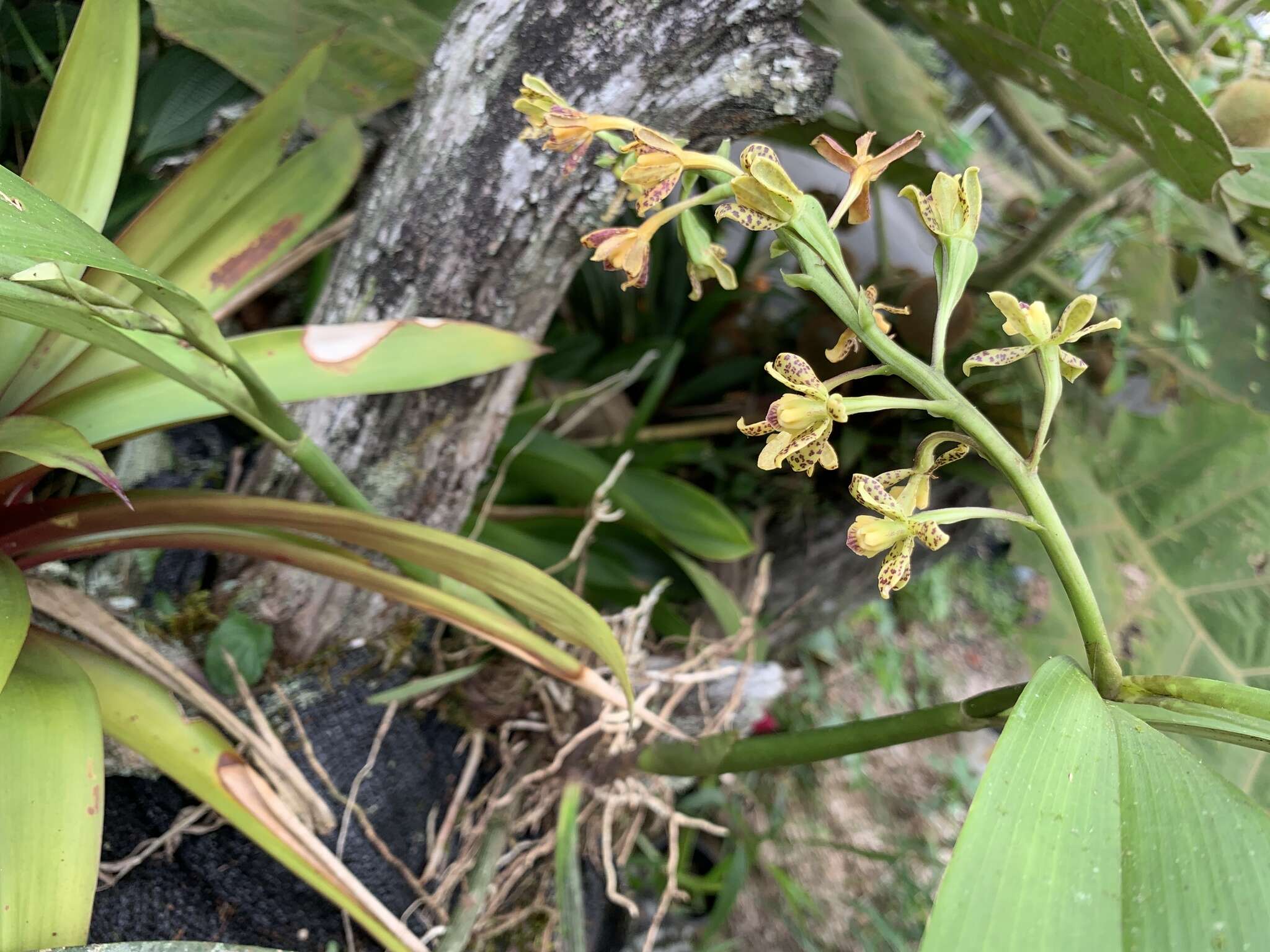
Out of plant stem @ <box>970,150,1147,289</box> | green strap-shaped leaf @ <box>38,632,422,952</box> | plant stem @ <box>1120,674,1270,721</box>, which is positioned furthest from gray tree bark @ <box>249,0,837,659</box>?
plant stem @ <box>970,150,1147,289</box>

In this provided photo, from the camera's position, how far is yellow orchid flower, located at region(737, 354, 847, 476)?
29cm

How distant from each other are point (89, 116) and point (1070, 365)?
2.17ft

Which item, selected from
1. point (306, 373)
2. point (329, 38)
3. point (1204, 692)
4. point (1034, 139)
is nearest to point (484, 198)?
point (306, 373)

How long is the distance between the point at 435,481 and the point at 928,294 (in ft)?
1.98

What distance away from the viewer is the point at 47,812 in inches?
16.2

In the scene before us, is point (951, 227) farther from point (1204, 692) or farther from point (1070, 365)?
point (1204, 692)

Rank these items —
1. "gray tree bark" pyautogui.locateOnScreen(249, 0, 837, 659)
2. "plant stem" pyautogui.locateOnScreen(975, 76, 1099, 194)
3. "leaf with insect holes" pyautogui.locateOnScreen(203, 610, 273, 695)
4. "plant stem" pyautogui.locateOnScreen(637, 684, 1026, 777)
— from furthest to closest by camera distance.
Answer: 1. "plant stem" pyautogui.locateOnScreen(975, 76, 1099, 194)
2. "leaf with insect holes" pyautogui.locateOnScreen(203, 610, 273, 695)
3. "gray tree bark" pyautogui.locateOnScreen(249, 0, 837, 659)
4. "plant stem" pyautogui.locateOnScreen(637, 684, 1026, 777)

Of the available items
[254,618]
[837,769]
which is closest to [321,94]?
[254,618]

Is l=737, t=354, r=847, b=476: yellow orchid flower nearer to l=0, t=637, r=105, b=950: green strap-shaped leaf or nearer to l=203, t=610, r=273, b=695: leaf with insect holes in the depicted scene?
l=0, t=637, r=105, b=950: green strap-shaped leaf

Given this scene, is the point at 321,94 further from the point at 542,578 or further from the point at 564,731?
the point at 564,731

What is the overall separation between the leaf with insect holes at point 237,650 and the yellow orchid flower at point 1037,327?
1.96 ft

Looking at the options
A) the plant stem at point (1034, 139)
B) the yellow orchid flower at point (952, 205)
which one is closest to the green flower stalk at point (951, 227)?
the yellow orchid flower at point (952, 205)

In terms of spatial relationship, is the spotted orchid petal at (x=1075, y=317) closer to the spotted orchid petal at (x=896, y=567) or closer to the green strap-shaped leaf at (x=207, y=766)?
the spotted orchid petal at (x=896, y=567)

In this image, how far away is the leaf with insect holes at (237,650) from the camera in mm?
623
